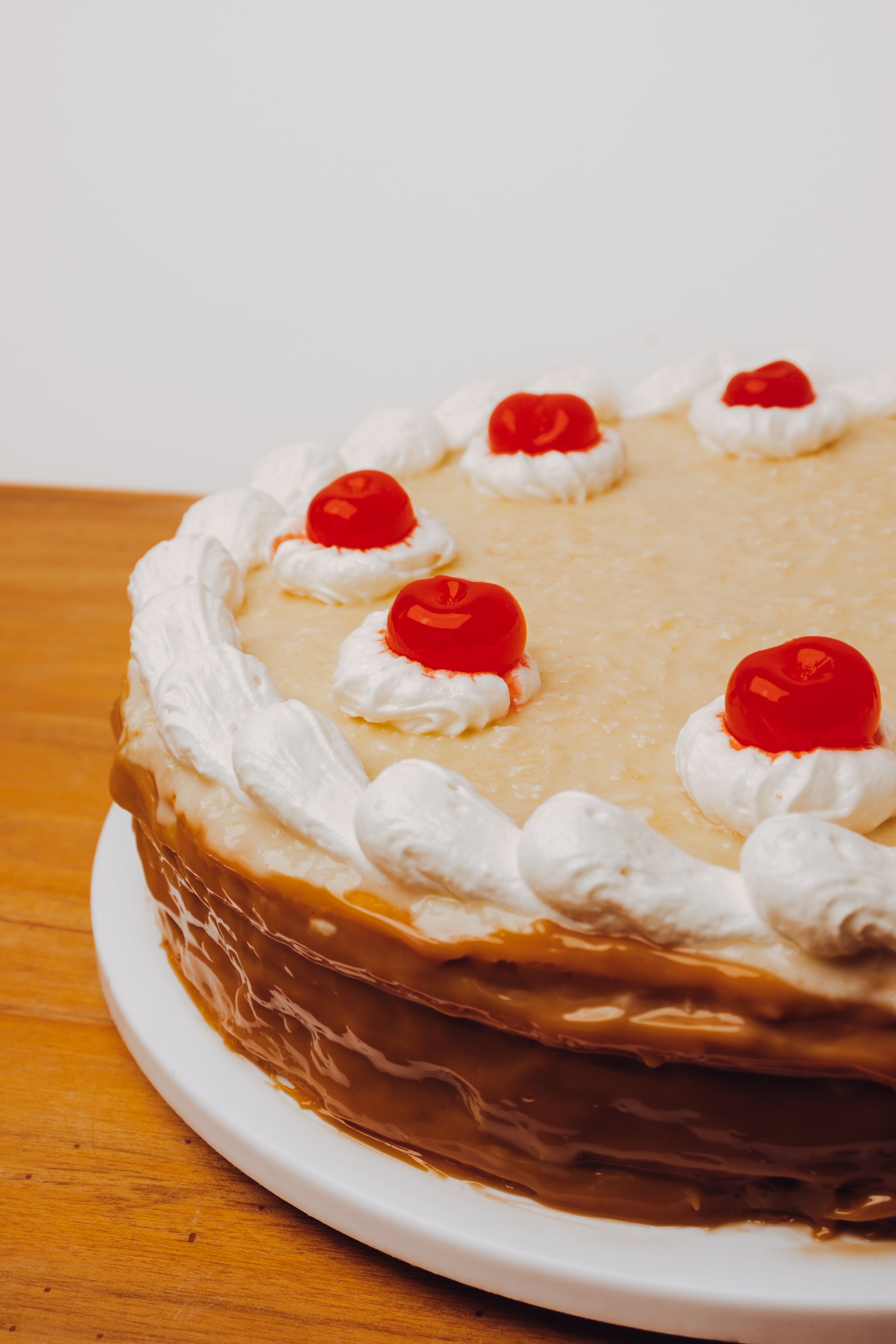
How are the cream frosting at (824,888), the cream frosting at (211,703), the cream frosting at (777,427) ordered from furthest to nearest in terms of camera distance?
the cream frosting at (777,427) → the cream frosting at (211,703) → the cream frosting at (824,888)

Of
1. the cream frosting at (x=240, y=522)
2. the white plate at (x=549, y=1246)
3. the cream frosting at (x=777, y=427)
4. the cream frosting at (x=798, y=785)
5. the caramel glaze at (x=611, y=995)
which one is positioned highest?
the cream frosting at (x=777, y=427)

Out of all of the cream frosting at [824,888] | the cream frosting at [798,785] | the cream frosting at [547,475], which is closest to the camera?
the cream frosting at [824,888]

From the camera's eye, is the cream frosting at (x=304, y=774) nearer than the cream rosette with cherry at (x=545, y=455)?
Yes

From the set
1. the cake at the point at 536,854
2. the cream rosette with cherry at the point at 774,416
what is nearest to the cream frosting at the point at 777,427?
the cream rosette with cherry at the point at 774,416

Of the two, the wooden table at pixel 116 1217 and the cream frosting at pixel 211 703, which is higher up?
the cream frosting at pixel 211 703

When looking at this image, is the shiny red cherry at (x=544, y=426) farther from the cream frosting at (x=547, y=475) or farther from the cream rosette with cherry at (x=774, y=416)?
the cream rosette with cherry at (x=774, y=416)

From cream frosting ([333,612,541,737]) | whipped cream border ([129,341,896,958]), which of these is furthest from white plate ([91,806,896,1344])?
cream frosting ([333,612,541,737])

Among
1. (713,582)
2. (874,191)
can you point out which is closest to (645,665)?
(713,582)

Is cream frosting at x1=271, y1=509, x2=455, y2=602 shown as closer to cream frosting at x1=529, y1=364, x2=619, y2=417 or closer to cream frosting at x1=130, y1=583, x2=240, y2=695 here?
cream frosting at x1=130, y1=583, x2=240, y2=695
